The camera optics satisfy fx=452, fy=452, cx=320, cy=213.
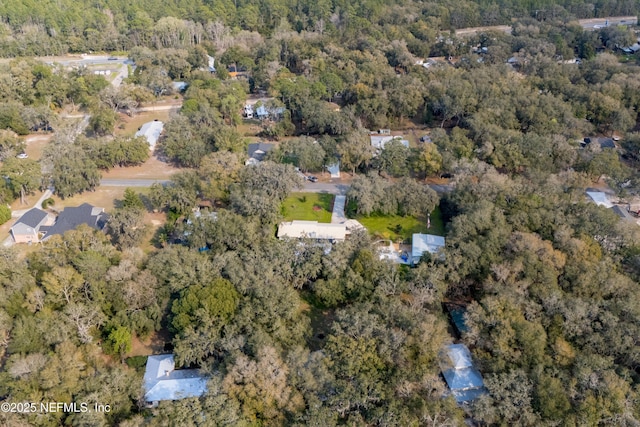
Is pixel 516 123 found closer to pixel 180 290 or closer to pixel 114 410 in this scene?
pixel 180 290

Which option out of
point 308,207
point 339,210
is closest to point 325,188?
point 308,207

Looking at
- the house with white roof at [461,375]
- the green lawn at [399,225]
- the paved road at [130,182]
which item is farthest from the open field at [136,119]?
the house with white roof at [461,375]

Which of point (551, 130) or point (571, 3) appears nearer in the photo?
point (551, 130)

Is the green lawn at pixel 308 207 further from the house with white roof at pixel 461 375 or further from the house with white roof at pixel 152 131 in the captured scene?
the house with white roof at pixel 152 131

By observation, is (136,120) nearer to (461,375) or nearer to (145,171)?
(145,171)

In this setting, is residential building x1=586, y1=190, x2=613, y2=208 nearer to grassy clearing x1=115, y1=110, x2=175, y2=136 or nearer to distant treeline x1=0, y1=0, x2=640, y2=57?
grassy clearing x1=115, y1=110, x2=175, y2=136

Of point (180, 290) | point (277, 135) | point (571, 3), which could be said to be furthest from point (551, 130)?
point (571, 3)

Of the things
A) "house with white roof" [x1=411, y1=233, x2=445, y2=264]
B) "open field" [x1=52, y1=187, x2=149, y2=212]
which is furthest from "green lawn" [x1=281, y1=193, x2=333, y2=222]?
"open field" [x1=52, y1=187, x2=149, y2=212]
